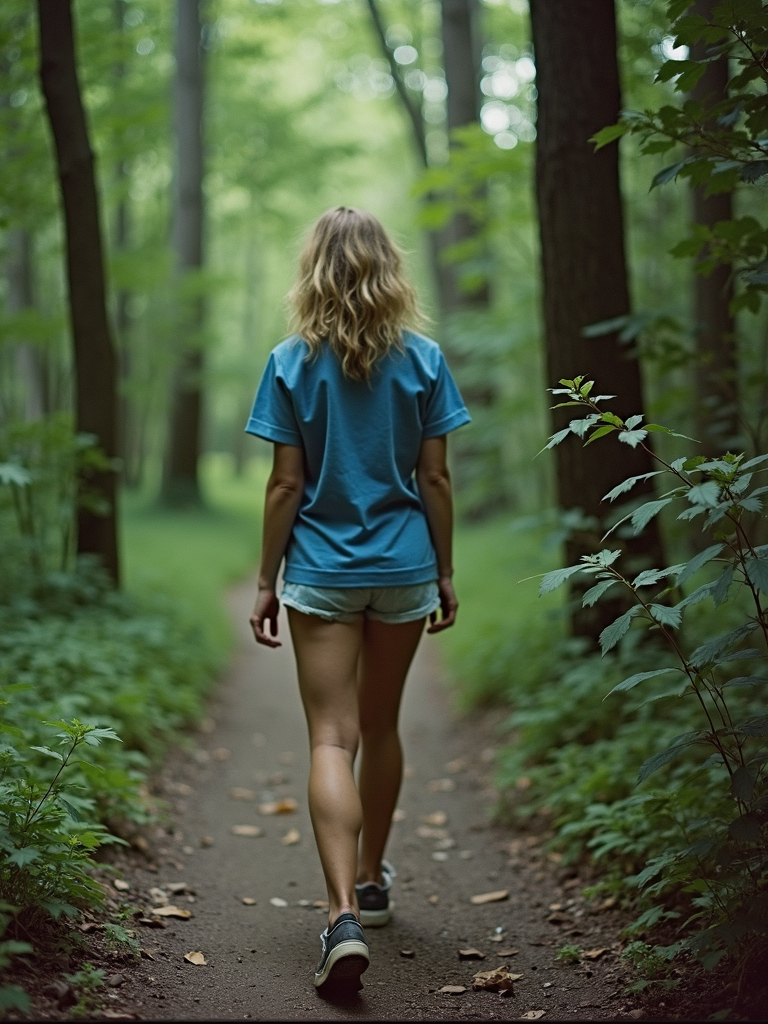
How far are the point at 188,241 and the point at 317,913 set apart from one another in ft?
45.9

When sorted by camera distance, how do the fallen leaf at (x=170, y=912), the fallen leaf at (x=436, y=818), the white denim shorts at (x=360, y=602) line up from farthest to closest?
the fallen leaf at (x=436, y=818) < the fallen leaf at (x=170, y=912) < the white denim shorts at (x=360, y=602)

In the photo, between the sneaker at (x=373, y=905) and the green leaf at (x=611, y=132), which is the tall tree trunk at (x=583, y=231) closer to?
the green leaf at (x=611, y=132)

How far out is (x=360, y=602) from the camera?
3.00m

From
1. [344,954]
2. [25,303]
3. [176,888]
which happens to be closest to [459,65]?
[25,303]

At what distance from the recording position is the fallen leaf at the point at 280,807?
466 cm

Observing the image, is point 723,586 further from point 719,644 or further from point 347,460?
point 347,460

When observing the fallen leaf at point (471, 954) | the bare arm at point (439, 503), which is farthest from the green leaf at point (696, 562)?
the fallen leaf at point (471, 954)

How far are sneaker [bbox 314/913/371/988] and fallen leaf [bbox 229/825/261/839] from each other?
5.72 ft

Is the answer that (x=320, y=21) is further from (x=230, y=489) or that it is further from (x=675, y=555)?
(x=675, y=555)

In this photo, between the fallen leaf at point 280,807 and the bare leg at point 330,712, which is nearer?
the bare leg at point 330,712

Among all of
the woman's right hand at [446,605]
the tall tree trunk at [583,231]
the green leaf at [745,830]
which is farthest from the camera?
the tall tree trunk at [583,231]

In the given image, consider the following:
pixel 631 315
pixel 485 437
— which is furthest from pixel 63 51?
pixel 485 437

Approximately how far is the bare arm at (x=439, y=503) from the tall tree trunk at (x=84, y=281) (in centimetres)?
393

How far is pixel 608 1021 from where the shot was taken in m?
2.40
